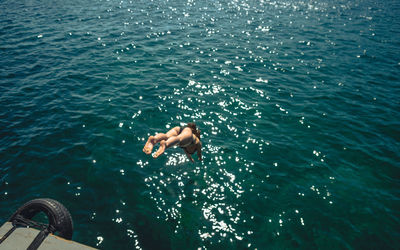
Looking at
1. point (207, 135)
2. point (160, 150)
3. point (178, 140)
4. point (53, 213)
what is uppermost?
point (160, 150)

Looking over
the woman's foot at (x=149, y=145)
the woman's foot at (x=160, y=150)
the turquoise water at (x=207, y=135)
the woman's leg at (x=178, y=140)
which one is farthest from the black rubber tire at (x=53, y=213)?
the woman's leg at (x=178, y=140)

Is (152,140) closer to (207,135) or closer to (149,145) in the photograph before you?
(149,145)

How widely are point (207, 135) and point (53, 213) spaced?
9206 mm

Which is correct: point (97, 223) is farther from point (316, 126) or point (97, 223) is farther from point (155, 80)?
point (316, 126)

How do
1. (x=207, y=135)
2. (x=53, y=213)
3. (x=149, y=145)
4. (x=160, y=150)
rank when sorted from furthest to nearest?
(x=207, y=135)
(x=149, y=145)
(x=160, y=150)
(x=53, y=213)

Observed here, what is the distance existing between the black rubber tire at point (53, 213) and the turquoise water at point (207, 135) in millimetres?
1690

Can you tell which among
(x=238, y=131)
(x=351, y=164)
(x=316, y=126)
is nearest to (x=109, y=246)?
(x=238, y=131)

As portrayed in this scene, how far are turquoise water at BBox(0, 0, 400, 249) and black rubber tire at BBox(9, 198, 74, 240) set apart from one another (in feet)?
5.55

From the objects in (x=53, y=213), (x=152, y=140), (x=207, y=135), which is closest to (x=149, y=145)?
(x=152, y=140)

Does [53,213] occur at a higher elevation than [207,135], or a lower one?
higher

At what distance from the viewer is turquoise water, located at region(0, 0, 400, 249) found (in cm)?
1000

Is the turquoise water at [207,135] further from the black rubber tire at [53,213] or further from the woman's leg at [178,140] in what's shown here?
the woman's leg at [178,140]

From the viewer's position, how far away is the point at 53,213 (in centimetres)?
770

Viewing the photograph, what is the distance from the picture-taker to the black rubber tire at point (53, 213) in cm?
762
